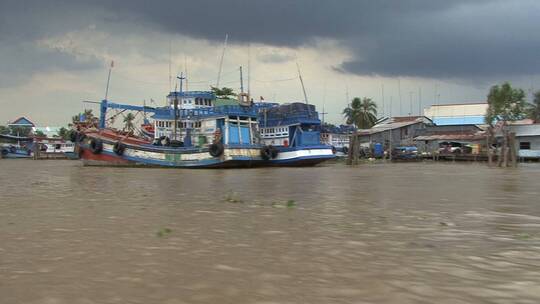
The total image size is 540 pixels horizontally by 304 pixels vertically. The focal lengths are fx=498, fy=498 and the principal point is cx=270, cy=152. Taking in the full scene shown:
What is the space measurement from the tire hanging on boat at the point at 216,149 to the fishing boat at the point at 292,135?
3757 millimetres

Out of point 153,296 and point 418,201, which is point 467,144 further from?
point 153,296

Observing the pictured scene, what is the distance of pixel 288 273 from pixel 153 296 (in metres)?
1.32

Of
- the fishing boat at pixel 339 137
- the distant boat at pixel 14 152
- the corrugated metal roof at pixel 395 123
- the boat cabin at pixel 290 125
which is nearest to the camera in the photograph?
the boat cabin at pixel 290 125

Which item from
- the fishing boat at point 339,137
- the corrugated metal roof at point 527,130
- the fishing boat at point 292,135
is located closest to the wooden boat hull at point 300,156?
the fishing boat at point 292,135

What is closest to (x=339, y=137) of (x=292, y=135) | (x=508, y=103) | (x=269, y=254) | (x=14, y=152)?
(x=508, y=103)

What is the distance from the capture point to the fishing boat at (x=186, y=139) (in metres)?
33.9

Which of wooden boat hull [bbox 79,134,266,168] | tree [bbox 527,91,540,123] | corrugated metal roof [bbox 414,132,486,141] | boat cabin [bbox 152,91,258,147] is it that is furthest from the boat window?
wooden boat hull [bbox 79,134,266,168]

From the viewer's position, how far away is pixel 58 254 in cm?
557

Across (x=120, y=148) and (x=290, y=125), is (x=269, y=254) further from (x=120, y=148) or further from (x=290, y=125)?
(x=120, y=148)

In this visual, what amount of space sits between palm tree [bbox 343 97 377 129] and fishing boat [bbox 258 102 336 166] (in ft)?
127

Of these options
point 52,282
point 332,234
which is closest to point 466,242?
point 332,234

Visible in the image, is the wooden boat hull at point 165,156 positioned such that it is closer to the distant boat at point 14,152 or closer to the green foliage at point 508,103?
the green foliage at point 508,103

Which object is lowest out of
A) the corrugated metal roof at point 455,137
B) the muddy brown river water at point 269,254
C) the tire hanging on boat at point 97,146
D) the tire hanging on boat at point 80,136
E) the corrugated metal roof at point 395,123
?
the muddy brown river water at point 269,254

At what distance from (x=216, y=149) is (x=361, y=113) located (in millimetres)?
48613
